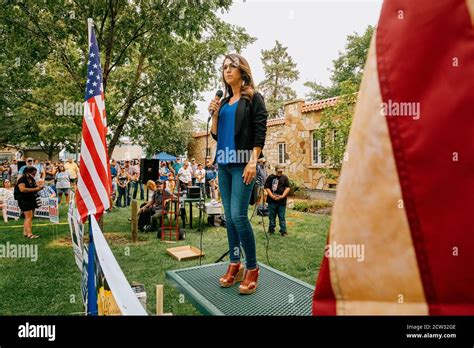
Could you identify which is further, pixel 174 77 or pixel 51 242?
pixel 51 242

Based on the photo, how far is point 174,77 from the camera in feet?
23.6

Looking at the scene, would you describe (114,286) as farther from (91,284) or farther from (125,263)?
(125,263)

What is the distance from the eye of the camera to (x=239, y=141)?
3.01 meters

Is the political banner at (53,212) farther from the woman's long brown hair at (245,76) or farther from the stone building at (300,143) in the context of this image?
the stone building at (300,143)

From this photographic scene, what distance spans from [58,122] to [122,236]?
Result: 3.39 m

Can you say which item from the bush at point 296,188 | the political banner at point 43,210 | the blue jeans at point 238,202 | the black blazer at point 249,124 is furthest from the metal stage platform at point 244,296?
the bush at point 296,188

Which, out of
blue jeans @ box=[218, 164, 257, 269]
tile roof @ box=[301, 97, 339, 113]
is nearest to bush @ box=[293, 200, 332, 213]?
tile roof @ box=[301, 97, 339, 113]

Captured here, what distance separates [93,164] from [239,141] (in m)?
1.53

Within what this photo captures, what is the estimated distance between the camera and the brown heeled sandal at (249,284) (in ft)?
10.4

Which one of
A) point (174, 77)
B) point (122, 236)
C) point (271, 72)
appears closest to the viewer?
point (174, 77)
